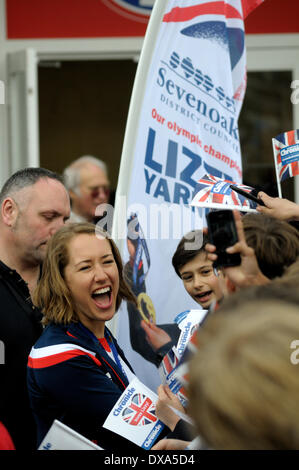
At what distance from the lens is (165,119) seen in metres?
3.16

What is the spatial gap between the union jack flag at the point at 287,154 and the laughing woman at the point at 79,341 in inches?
24.9

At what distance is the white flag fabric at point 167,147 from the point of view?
302 cm

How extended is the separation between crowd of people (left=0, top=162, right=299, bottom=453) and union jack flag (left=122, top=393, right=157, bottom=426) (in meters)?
0.05

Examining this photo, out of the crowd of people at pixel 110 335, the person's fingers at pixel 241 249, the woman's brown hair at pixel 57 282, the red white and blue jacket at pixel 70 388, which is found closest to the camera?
the crowd of people at pixel 110 335

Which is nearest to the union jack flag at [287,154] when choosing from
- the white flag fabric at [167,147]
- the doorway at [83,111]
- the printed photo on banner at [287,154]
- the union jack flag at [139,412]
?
the printed photo on banner at [287,154]

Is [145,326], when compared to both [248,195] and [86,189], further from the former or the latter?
[86,189]

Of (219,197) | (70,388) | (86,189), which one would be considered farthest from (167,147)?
(86,189)

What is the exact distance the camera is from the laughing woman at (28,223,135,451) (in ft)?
6.82

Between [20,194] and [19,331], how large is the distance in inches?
26.0

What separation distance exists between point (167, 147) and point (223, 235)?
1.44 m

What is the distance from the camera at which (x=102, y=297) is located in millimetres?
2441

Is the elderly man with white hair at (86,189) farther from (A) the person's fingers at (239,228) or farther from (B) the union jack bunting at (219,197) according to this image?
(A) the person's fingers at (239,228)

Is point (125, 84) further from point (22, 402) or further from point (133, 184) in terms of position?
point (22, 402)

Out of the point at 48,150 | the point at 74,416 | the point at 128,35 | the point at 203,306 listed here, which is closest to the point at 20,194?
the point at 203,306
